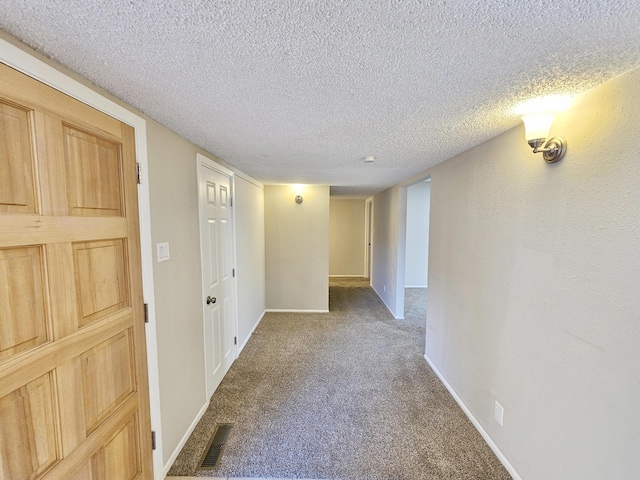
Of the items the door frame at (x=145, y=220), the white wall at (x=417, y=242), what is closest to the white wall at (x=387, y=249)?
the white wall at (x=417, y=242)

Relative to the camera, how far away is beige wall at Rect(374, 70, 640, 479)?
3.46 ft

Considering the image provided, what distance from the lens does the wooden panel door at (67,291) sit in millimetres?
865

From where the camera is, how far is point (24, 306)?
90 cm

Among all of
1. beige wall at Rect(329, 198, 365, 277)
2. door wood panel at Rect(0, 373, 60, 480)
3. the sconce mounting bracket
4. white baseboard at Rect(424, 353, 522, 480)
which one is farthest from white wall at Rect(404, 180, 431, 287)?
door wood panel at Rect(0, 373, 60, 480)

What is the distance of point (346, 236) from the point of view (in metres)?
7.50

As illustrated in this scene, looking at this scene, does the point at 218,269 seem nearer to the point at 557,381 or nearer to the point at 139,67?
the point at 139,67

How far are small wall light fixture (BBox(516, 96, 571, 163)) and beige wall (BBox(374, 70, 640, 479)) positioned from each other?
4 cm

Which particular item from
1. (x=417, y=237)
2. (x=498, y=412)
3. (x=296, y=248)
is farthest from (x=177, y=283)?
(x=417, y=237)

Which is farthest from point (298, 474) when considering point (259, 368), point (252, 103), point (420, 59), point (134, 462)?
point (420, 59)

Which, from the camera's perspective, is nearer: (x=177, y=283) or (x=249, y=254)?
(x=177, y=283)

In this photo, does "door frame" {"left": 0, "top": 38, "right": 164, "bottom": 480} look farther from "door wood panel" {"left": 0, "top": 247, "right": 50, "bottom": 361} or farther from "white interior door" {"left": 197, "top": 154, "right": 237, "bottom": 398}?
"white interior door" {"left": 197, "top": 154, "right": 237, "bottom": 398}

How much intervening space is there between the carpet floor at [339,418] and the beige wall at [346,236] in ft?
13.1

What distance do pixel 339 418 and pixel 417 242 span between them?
506cm

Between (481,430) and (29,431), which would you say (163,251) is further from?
(481,430)
